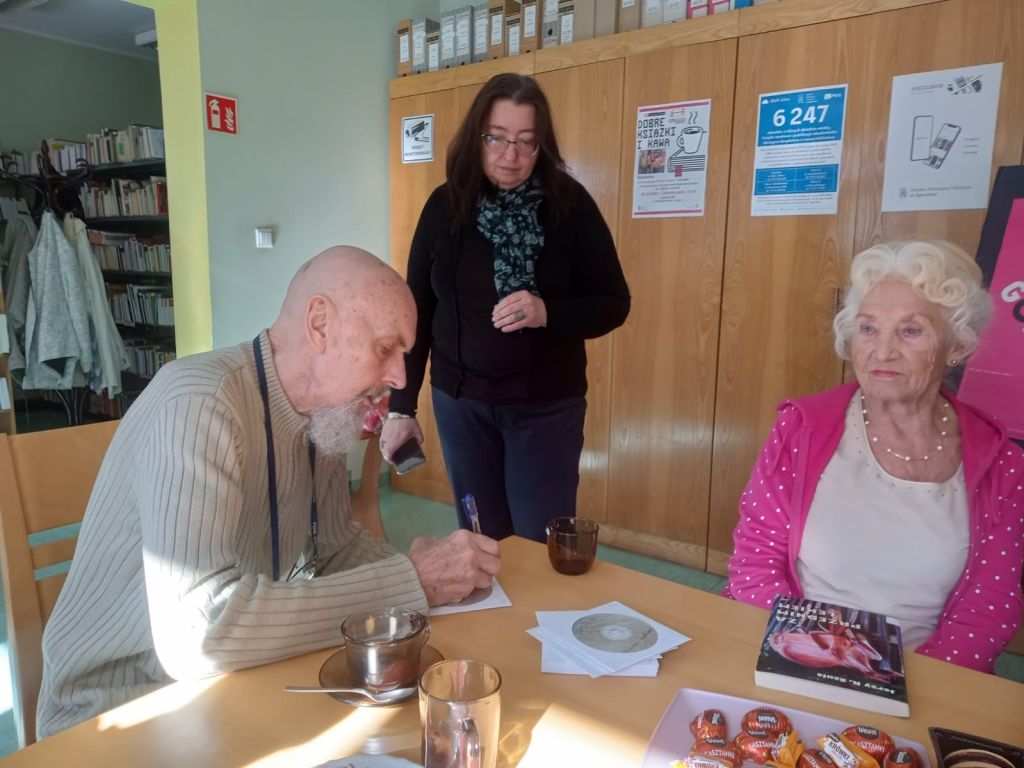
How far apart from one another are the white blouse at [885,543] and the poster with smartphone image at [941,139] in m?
1.54

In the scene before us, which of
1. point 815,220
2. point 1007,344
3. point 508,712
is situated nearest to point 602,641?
point 508,712

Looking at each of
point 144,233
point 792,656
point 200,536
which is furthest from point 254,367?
point 144,233

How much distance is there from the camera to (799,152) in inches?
108

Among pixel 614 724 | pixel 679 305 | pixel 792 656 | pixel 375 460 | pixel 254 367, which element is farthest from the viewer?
pixel 679 305

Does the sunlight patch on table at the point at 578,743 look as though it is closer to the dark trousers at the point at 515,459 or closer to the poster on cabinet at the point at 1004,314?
the dark trousers at the point at 515,459

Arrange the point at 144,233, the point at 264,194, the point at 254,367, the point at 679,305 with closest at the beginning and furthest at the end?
Answer: the point at 254,367 → the point at 679,305 → the point at 264,194 → the point at 144,233

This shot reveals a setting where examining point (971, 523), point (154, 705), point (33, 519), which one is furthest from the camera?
point (971, 523)

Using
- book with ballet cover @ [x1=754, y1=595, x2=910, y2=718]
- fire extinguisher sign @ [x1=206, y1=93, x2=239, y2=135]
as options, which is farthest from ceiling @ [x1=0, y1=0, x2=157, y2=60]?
book with ballet cover @ [x1=754, y1=595, x2=910, y2=718]

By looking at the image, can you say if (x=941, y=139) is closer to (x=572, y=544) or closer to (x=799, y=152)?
(x=799, y=152)

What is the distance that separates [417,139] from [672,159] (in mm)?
1490

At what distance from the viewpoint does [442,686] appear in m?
0.76

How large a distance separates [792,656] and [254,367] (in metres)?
0.87

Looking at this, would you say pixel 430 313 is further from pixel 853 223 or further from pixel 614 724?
pixel 853 223

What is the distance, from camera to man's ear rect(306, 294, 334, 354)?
107cm
